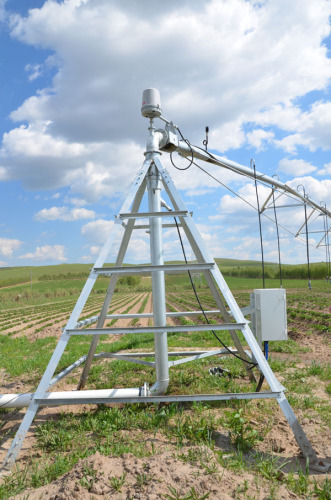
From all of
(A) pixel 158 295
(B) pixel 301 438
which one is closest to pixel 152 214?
(A) pixel 158 295

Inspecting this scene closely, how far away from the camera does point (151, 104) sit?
4613 millimetres

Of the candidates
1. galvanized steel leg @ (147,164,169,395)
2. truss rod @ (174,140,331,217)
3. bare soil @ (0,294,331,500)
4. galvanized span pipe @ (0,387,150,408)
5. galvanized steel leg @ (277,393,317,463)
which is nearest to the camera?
bare soil @ (0,294,331,500)

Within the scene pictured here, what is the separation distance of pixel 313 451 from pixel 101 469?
1935mm

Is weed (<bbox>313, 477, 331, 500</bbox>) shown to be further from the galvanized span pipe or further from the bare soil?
the galvanized span pipe

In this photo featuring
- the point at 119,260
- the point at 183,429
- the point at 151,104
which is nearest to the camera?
the point at 183,429

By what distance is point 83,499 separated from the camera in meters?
2.40

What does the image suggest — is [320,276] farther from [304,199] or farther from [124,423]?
[124,423]

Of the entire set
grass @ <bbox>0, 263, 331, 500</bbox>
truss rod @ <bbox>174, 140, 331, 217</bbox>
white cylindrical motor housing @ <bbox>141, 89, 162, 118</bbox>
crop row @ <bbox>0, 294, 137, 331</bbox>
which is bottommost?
crop row @ <bbox>0, 294, 137, 331</bbox>

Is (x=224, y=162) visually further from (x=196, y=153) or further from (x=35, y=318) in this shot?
(x=35, y=318)

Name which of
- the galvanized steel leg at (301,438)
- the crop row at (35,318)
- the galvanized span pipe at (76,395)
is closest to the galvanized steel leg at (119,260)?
the galvanized span pipe at (76,395)

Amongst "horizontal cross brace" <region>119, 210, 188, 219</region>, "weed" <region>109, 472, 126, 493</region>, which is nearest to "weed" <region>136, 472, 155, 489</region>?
"weed" <region>109, 472, 126, 493</region>

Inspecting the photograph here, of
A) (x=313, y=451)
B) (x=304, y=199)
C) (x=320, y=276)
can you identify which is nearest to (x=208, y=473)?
(x=313, y=451)

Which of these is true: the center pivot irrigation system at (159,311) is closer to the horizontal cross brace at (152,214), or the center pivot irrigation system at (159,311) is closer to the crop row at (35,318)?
the horizontal cross brace at (152,214)

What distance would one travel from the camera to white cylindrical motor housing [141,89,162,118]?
461cm
